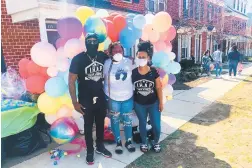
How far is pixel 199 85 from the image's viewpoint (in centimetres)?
955

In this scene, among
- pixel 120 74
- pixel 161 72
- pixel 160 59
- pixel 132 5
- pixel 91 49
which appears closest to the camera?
pixel 91 49

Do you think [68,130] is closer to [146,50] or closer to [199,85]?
[146,50]

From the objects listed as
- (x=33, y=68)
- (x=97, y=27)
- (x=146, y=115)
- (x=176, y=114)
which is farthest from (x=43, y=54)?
(x=176, y=114)

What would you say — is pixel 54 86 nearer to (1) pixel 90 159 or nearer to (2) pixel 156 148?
(1) pixel 90 159

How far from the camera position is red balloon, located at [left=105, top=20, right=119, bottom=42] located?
3670 mm

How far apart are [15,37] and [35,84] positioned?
2737 millimetres

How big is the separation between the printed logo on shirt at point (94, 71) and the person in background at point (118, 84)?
6.4 inches

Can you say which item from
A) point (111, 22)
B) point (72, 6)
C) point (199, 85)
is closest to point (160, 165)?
point (111, 22)

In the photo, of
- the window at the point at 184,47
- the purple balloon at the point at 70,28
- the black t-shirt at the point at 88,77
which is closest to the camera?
the black t-shirt at the point at 88,77

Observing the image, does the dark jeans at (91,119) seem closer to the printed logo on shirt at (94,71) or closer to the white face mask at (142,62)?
the printed logo on shirt at (94,71)

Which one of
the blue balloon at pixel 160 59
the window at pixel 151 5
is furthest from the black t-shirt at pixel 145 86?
the window at pixel 151 5

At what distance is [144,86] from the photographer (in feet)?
11.6

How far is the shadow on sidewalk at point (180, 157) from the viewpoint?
3.42 metres

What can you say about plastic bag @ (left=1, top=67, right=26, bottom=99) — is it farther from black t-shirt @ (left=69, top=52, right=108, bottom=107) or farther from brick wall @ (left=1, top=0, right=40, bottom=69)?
brick wall @ (left=1, top=0, right=40, bottom=69)
